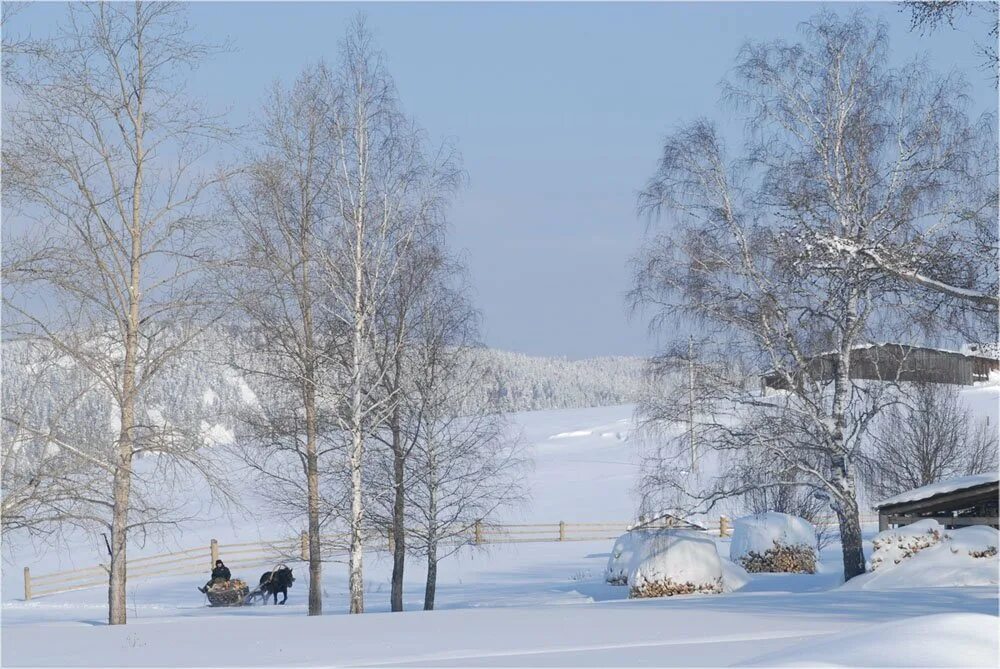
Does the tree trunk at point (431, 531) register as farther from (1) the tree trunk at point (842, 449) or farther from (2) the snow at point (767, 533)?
(2) the snow at point (767, 533)

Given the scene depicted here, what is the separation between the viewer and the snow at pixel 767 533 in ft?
90.8

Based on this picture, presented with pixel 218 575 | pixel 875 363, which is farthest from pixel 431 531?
pixel 875 363

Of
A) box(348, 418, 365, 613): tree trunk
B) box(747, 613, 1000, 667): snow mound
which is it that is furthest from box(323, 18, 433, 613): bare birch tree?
box(747, 613, 1000, 667): snow mound

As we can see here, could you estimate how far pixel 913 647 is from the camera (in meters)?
6.18

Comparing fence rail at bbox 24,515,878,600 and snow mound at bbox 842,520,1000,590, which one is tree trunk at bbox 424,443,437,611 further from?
snow mound at bbox 842,520,1000,590

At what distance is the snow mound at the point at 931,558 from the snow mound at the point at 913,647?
10.9 m

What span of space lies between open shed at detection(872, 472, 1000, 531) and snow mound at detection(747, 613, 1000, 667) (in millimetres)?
13191

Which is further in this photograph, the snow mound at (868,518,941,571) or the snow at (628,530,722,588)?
the snow at (628,530,722,588)

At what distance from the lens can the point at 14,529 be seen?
13.5 metres

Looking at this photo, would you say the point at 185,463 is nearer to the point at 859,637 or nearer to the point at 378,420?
the point at 378,420

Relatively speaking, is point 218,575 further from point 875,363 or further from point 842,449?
point 875,363

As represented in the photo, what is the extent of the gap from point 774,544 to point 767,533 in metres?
0.42

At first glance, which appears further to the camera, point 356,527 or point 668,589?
point 668,589

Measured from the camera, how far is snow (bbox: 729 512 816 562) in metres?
27.7
